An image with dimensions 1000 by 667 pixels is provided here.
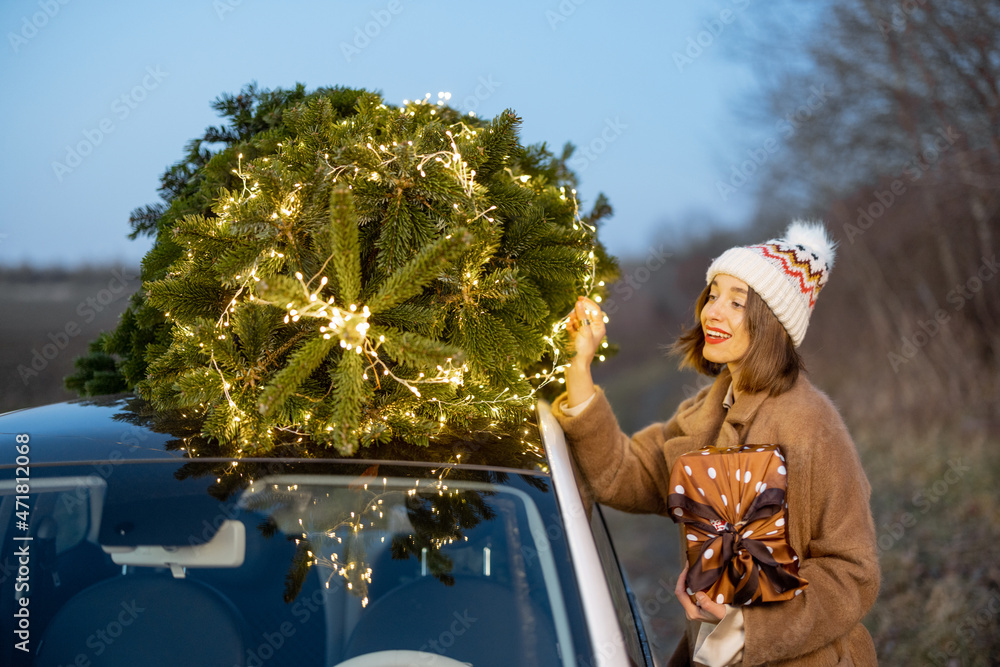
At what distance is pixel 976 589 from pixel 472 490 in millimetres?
4755

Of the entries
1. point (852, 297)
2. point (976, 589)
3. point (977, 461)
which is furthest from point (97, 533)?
point (852, 297)

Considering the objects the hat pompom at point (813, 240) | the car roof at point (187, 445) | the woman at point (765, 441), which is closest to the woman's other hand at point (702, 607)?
the woman at point (765, 441)

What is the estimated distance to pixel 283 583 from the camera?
193 cm

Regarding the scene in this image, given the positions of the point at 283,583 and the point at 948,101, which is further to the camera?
the point at 948,101

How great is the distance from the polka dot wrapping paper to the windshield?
0.54m

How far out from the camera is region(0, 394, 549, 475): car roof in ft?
6.31

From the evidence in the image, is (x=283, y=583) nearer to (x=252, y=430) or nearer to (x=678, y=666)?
(x=252, y=430)
